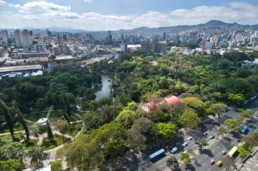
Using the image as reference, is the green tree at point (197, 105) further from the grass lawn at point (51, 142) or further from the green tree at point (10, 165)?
the green tree at point (10, 165)

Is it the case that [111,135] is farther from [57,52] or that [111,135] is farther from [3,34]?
[3,34]

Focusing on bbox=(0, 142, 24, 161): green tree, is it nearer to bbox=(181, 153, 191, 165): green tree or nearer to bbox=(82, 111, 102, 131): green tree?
bbox=(82, 111, 102, 131): green tree

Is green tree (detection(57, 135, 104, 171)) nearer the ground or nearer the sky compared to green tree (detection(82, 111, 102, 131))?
nearer the sky

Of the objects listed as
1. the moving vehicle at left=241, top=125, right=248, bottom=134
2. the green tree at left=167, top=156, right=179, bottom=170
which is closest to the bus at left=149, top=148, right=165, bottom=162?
the green tree at left=167, top=156, right=179, bottom=170

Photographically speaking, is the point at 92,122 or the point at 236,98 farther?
the point at 236,98

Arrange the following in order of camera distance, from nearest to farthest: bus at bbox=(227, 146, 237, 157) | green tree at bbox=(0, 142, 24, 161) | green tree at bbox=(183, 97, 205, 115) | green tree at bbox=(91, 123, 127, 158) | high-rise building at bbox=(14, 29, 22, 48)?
green tree at bbox=(91, 123, 127, 158) → green tree at bbox=(0, 142, 24, 161) → bus at bbox=(227, 146, 237, 157) → green tree at bbox=(183, 97, 205, 115) → high-rise building at bbox=(14, 29, 22, 48)

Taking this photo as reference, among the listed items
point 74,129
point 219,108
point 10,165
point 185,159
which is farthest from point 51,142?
point 219,108

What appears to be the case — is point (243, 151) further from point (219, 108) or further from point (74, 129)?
point (74, 129)
